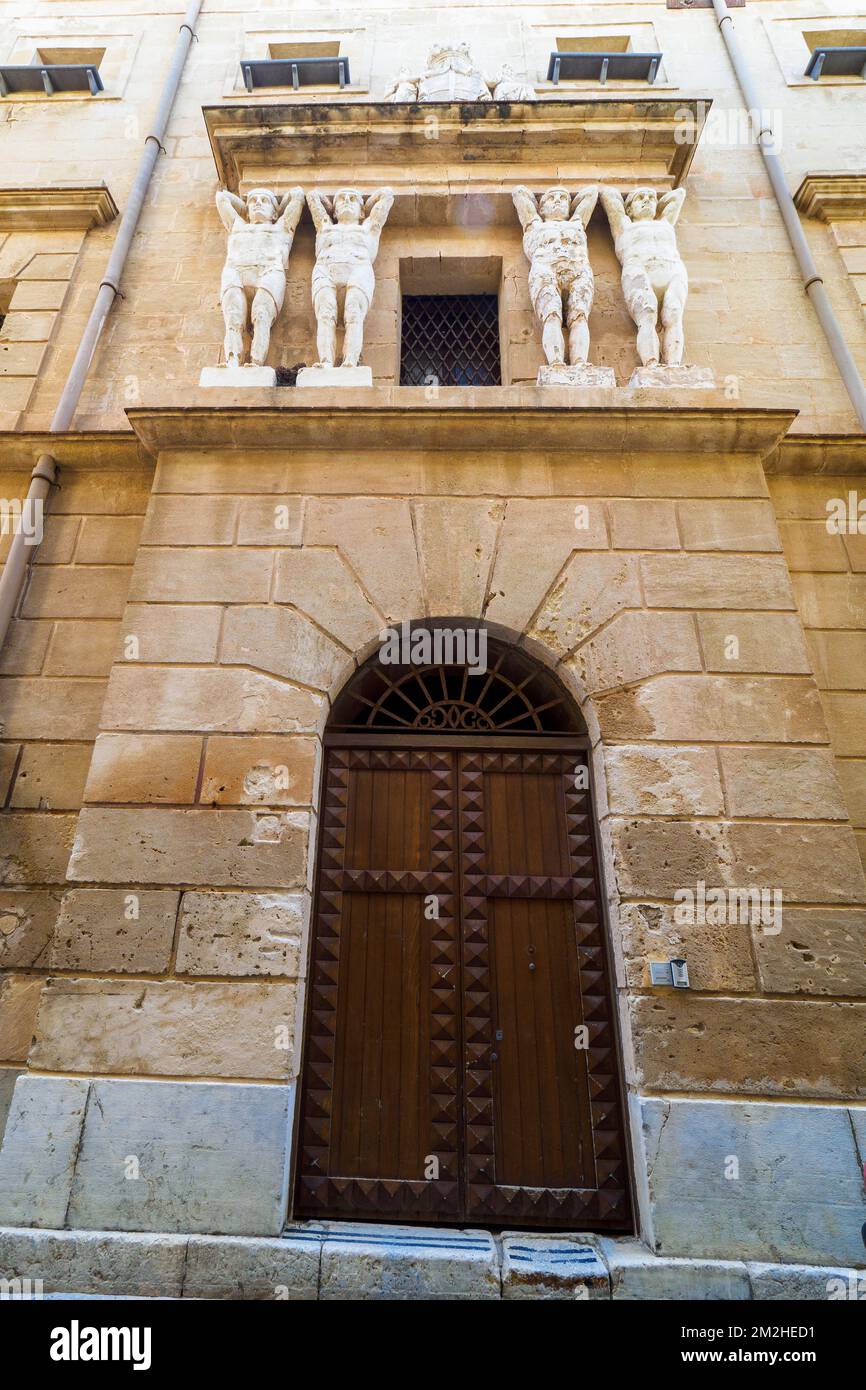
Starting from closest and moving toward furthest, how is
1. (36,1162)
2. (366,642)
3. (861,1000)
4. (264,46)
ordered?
(36,1162)
(861,1000)
(366,642)
(264,46)

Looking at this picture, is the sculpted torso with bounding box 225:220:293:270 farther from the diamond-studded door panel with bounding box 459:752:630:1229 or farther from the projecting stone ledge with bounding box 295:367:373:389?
the diamond-studded door panel with bounding box 459:752:630:1229

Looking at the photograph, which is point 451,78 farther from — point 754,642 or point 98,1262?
point 98,1262

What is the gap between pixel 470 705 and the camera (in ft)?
18.6

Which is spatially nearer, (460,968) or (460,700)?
(460,968)

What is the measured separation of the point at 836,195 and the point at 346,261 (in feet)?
19.2

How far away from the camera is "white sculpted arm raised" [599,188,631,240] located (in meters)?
7.55

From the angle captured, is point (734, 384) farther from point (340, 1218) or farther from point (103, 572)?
point (340, 1218)

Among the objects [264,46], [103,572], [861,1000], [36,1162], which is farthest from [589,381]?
[264,46]

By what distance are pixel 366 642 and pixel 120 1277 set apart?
12.8ft

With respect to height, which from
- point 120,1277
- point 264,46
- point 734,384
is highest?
point 264,46

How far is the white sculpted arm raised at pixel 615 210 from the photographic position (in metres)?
7.55

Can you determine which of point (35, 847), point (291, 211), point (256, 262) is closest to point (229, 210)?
point (291, 211)

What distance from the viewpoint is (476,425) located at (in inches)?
234

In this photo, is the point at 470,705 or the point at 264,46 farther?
the point at 264,46
